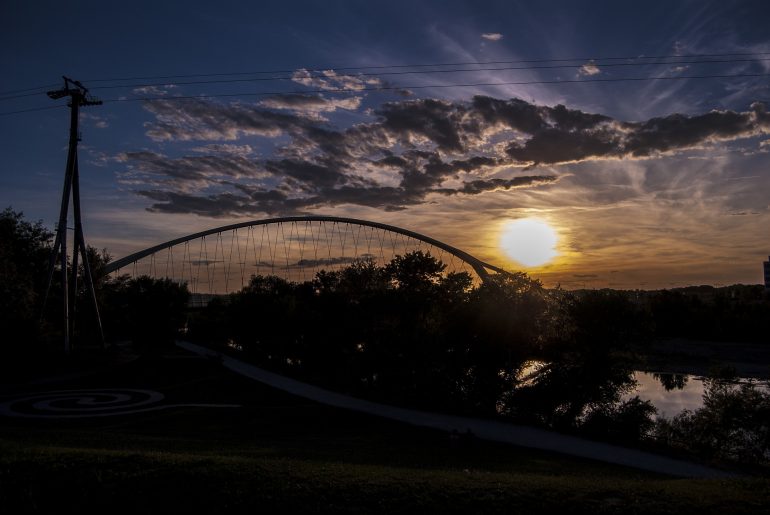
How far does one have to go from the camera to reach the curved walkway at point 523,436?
23453mm

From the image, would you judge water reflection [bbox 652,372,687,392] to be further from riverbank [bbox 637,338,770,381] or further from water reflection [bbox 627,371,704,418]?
riverbank [bbox 637,338,770,381]

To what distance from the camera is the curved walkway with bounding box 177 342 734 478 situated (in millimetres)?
23453

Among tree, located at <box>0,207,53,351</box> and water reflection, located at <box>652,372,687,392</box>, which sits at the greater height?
tree, located at <box>0,207,53,351</box>

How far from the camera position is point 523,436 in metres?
28.2

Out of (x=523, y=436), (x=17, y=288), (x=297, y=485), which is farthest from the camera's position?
(x=17, y=288)

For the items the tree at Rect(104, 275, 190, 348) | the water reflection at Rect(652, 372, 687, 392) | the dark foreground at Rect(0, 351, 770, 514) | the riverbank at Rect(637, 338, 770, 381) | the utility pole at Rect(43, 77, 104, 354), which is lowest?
the water reflection at Rect(652, 372, 687, 392)

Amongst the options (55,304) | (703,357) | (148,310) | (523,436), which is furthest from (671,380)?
(55,304)

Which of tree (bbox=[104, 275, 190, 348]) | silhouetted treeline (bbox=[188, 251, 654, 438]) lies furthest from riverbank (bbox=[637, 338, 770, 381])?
tree (bbox=[104, 275, 190, 348])

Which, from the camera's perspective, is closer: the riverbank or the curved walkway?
the curved walkway

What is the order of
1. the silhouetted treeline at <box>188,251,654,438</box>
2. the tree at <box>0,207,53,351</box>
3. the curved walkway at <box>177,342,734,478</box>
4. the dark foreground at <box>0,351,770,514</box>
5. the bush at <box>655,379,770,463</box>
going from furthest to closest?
the tree at <box>0,207,53,351</box> → the silhouetted treeline at <box>188,251,654,438</box> → the bush at <box>655,379,770,463</box> → the curved walkway at <box>177,342,734,478</box> → the dark foreground at <box>0,351,770,514</box>

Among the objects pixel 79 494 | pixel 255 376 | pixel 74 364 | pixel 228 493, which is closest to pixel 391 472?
pixel 228 493

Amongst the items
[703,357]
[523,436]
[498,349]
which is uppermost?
[498,349]

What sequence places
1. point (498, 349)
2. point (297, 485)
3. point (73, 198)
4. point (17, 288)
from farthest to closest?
point (73, 198) < point (17, 288) < point (498, 349) < point (297, 485)

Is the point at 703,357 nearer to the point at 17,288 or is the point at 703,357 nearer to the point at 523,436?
the point at 523,436
